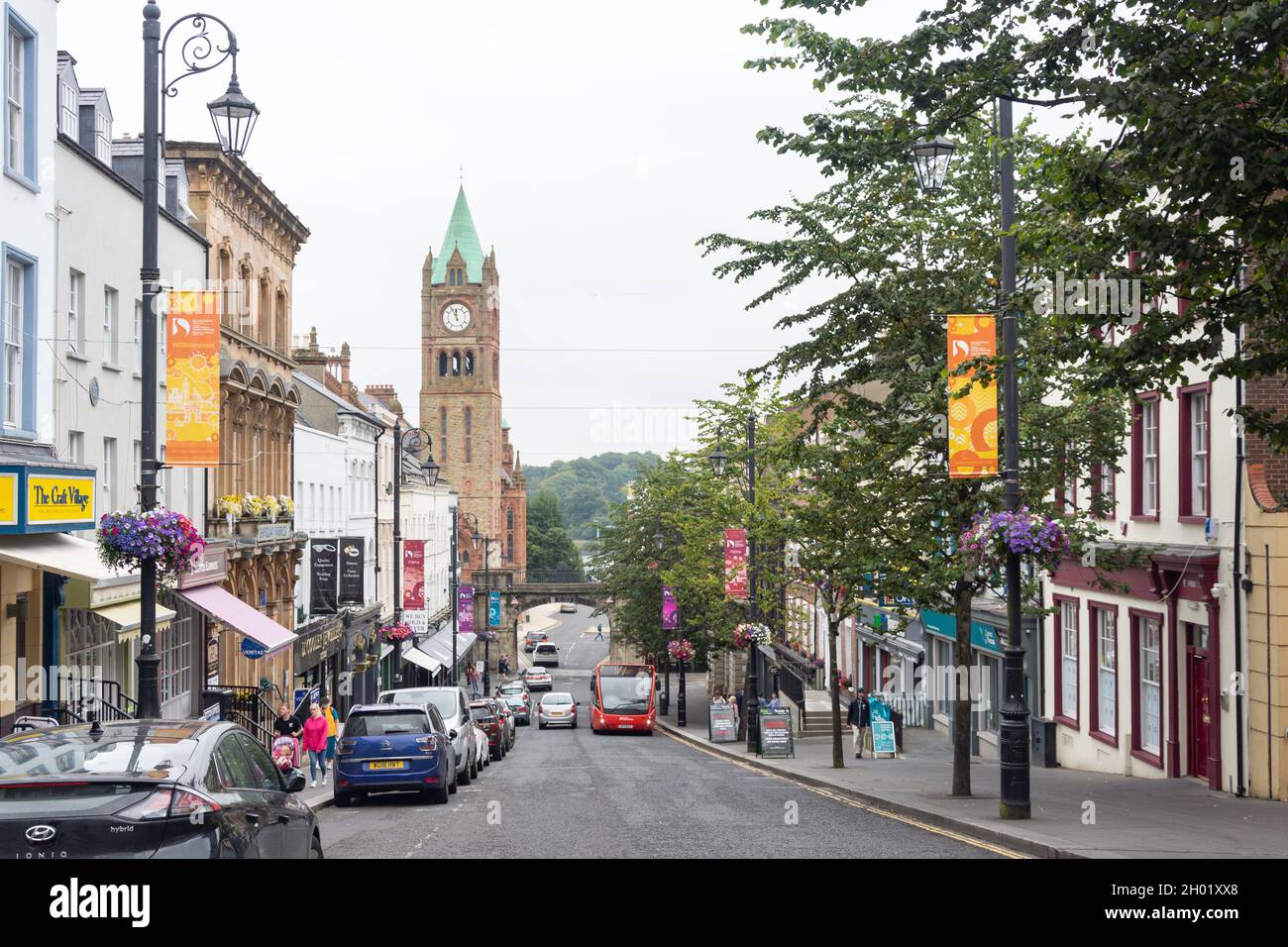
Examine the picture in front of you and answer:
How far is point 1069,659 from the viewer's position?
29.3m

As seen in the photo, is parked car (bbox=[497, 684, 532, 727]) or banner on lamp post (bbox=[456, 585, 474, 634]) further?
banner on lamp post (bbox=[456, 585, 474, 634])

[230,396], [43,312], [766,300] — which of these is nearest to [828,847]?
[766,300]

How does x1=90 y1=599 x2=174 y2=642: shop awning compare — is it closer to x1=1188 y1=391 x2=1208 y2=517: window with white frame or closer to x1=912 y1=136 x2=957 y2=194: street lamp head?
x1=912 y1=136 x2=957 y2=194: street lamp head

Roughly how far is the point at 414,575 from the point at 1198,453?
29776 millimetres

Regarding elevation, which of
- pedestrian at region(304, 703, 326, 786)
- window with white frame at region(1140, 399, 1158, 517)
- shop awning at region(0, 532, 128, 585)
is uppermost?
window with white frame at region(1140, 399, 1158, 517)

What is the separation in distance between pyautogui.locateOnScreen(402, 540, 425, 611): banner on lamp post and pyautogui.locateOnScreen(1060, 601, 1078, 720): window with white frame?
73.8 feet

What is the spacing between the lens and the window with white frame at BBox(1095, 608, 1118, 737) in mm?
26516

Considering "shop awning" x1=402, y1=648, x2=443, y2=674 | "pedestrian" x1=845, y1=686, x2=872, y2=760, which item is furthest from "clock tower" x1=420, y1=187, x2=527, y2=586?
"pedestrian" x1=845, y1=686, x2=872, y2=760

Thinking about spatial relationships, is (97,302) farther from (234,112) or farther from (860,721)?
(860,721)

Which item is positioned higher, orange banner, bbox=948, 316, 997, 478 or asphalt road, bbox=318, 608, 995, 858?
orange banner, bbox=948, 316, 997, 478

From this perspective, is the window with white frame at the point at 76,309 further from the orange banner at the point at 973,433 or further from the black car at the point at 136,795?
the black car at the point at 136,795

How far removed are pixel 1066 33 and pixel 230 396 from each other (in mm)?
26328

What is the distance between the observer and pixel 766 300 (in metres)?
20.2

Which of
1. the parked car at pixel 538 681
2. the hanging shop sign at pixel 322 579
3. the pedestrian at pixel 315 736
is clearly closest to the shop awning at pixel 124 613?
the pedestrian at pixel 315 736
